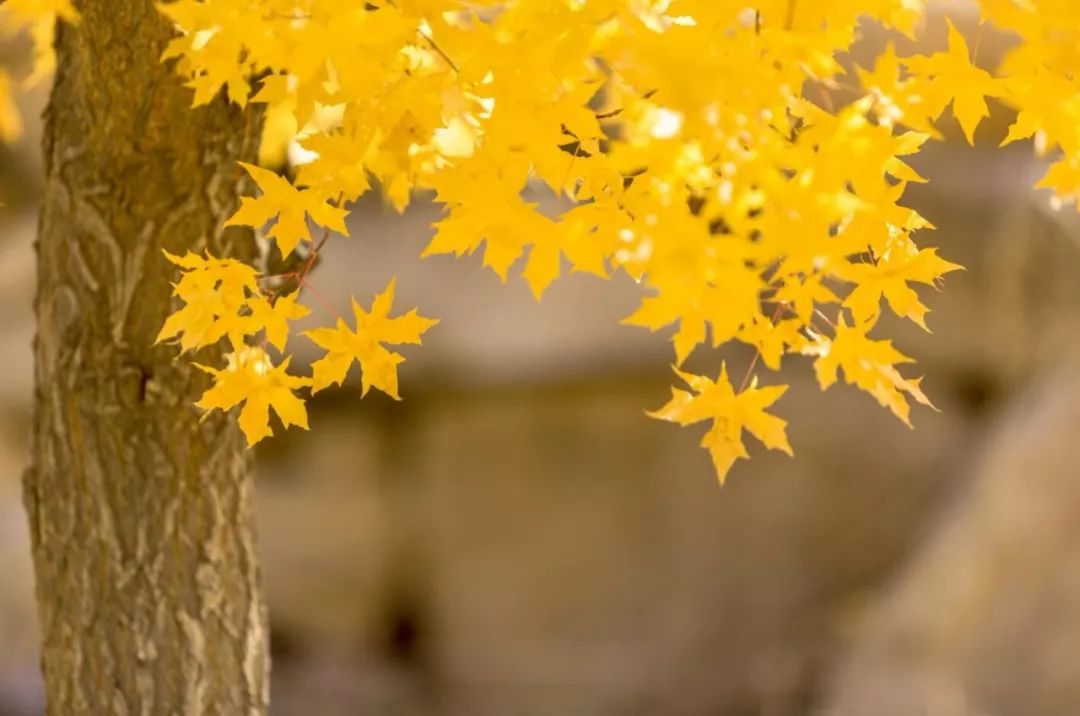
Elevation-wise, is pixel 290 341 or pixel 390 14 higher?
pixel 290 341

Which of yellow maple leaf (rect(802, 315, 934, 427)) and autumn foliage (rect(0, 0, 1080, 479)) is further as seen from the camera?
yellow maple leaf (rect(802, 315, 934, 427))

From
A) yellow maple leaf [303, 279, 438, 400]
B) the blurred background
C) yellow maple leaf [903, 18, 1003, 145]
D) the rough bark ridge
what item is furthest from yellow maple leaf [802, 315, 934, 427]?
the blurred background

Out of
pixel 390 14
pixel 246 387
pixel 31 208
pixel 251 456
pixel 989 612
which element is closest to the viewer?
pixel 390 14

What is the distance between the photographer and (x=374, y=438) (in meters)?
4.77

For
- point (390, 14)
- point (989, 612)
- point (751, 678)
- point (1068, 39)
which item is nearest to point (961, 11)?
point (989, 612)

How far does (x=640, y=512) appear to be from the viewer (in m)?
4.67

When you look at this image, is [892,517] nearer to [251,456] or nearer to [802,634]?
[802,634]

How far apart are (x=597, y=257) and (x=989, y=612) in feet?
10.6

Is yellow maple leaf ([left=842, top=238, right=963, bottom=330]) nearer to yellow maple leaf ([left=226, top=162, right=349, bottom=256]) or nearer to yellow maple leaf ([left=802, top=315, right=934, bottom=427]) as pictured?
yellow maple leaf ([left=802, top=315, right=934, bottom=427])

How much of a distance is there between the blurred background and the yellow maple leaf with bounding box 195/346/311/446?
2.94 metres

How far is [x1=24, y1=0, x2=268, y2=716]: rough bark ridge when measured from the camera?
1845 mm

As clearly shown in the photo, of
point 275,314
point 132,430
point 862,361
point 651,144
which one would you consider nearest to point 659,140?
point 651,144

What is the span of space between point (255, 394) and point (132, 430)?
1.43 ft

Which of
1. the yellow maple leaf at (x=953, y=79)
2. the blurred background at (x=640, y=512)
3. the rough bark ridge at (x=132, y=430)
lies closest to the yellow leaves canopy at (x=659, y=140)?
the yellow maple leaf at (x=953, y=79)
